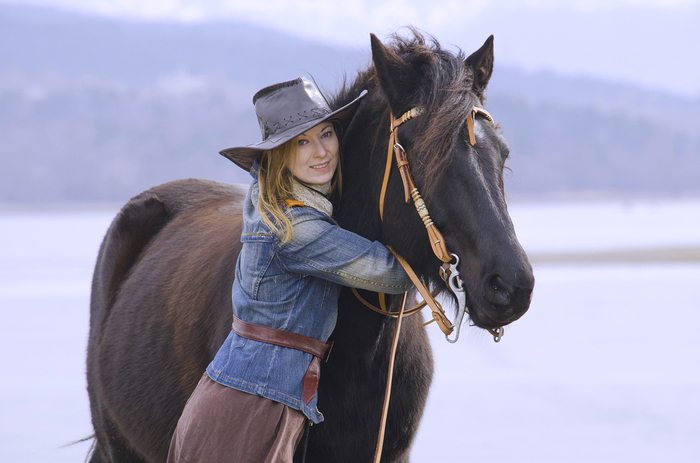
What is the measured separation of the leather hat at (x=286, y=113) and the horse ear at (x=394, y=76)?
0.16 m

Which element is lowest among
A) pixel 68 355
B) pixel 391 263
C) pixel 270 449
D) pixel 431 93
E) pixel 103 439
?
pixel 68 355

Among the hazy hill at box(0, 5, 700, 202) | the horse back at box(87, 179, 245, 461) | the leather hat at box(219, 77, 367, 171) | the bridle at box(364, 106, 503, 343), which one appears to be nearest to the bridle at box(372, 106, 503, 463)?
the bridle at box(364, 106, 503, 343)

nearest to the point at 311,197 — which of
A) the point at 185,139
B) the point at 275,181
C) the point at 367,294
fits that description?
the point at 275,181

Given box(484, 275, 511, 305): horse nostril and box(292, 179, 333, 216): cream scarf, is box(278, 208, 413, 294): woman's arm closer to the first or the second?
box(292, 179, 333, 216): cream scarf

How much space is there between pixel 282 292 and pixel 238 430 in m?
0.41

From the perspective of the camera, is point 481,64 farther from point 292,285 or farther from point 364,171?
point 292,285

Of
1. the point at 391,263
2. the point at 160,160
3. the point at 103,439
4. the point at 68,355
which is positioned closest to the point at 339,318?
the point at 391,263

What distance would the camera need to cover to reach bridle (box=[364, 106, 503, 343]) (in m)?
1.78

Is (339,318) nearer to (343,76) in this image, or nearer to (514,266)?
(514,266)

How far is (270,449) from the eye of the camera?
1.89 m

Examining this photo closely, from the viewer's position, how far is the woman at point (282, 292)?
1909 millimetres

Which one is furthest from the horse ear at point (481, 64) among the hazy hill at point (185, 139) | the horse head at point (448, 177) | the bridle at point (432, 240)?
the hazy hill at point (185, 139)

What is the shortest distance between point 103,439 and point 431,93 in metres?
2.61

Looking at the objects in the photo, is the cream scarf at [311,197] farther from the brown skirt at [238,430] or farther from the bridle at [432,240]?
the brown skirt at [238,430]
